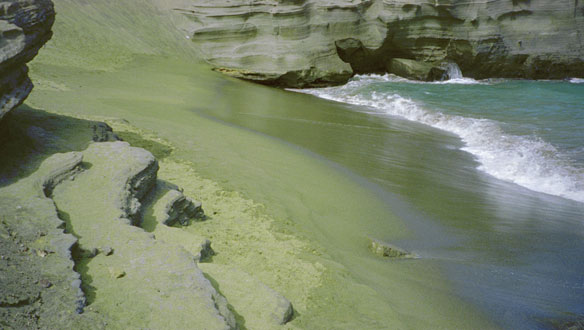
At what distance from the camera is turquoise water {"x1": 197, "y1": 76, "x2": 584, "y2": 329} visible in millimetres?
3236

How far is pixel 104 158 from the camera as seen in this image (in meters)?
3.49

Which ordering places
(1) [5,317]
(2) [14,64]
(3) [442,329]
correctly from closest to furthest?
1. (1) [5,317]
2. (3) [442,329]
3. (2) [14,64]

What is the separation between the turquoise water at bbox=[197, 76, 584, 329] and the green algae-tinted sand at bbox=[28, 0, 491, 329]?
24 centimetres

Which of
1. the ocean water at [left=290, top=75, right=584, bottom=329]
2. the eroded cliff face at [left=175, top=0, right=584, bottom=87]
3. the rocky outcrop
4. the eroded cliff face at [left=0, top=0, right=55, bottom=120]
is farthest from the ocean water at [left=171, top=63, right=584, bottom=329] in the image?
the eroded cliff face at [left=175, top=0, right=584, bottom=87]

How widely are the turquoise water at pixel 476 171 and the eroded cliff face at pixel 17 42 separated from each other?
3.13m

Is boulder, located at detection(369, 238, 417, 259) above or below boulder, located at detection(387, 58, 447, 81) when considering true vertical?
below

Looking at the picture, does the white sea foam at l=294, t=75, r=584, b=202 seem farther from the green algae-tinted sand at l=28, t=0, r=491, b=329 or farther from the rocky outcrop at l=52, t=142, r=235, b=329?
the rocky outcrop at l=52, t=142, r=235, b=329

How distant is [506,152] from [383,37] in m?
8.04

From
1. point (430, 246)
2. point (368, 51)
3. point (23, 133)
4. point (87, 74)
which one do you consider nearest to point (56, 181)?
point (23, 133)

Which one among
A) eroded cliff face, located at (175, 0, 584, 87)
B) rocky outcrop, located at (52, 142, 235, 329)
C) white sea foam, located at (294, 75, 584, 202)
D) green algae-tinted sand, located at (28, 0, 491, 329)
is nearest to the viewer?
rocky outcrop, located at (52, 142, 235, 329)

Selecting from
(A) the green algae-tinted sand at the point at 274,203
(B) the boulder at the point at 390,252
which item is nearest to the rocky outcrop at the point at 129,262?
(A) the green algae-tinted sand at the point at 274,203

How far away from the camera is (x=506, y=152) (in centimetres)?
682

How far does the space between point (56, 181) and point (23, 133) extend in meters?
0.87

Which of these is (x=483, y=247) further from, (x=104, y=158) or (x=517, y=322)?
(x=104, y=158)
